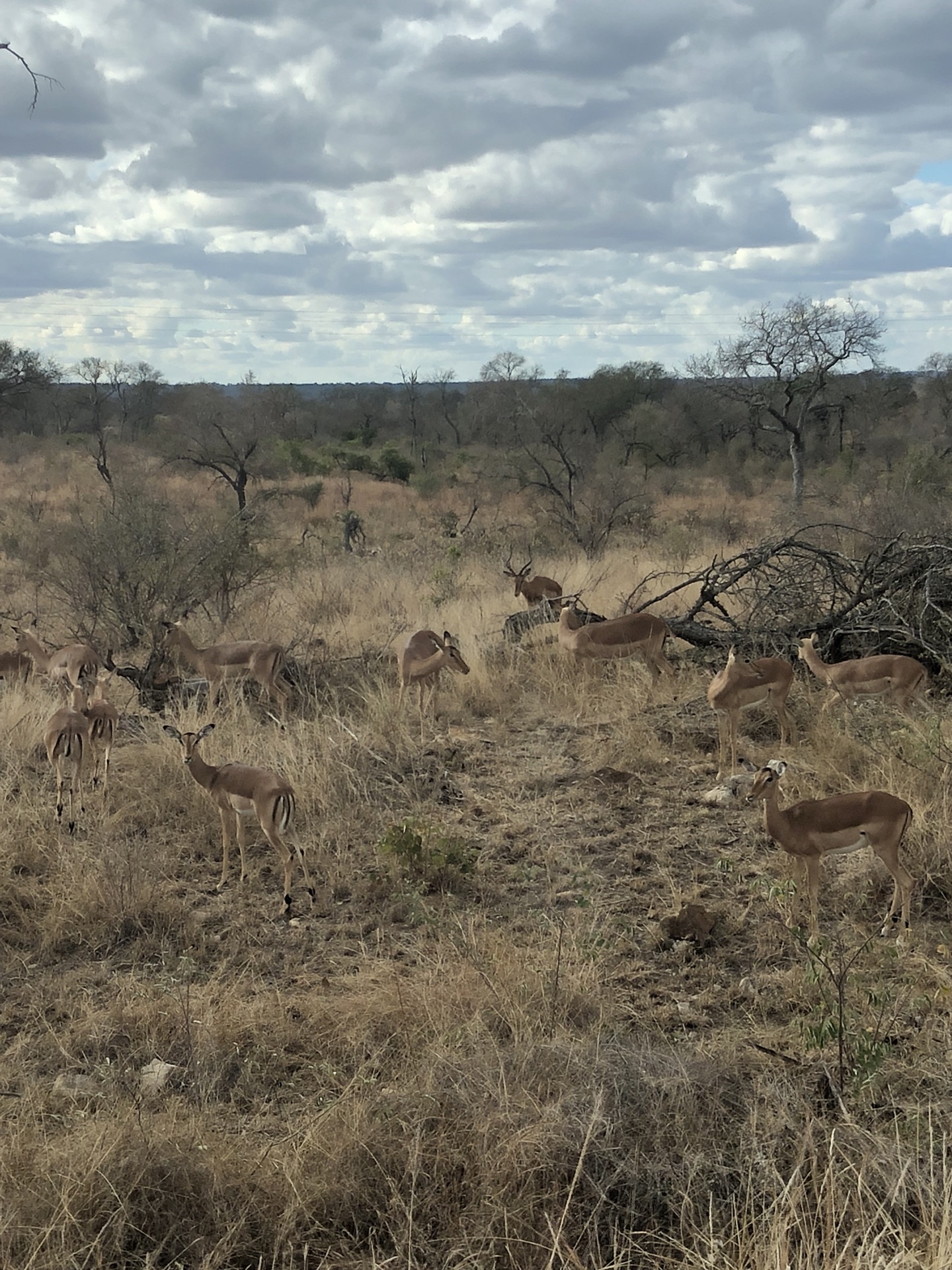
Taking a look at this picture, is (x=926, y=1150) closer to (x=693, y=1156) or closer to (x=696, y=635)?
→ (x=693, y=1156)

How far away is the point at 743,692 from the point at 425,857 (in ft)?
8.64

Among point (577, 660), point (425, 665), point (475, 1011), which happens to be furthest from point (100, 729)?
point (577, 660)

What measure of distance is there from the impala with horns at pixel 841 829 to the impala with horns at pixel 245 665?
15.4ft

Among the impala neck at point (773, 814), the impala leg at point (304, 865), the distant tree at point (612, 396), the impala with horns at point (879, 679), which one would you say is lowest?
the impala leg at point (304, 865)

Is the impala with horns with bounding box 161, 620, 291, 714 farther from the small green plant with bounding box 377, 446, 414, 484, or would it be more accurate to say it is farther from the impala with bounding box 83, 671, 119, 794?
the small green plant with bounding box 377, 446, 414, 484

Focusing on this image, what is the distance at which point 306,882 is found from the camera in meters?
5.59

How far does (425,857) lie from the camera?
18.2ft

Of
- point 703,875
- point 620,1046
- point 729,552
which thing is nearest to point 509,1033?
point 620,1046

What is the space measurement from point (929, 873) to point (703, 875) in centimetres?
109

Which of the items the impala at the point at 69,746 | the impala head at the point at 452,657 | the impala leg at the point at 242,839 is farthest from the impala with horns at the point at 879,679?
the impala at the point at 69,746

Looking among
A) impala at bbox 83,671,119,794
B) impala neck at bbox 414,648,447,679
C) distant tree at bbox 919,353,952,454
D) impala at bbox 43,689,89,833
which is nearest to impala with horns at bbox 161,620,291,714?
impala neck at bbox 414,648,447,679

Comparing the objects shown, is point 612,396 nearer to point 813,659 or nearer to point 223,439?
point 223,439

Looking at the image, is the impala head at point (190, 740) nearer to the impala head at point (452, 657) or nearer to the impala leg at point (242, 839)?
the impala leg at point (242, 839)

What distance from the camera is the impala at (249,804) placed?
5.47 m
